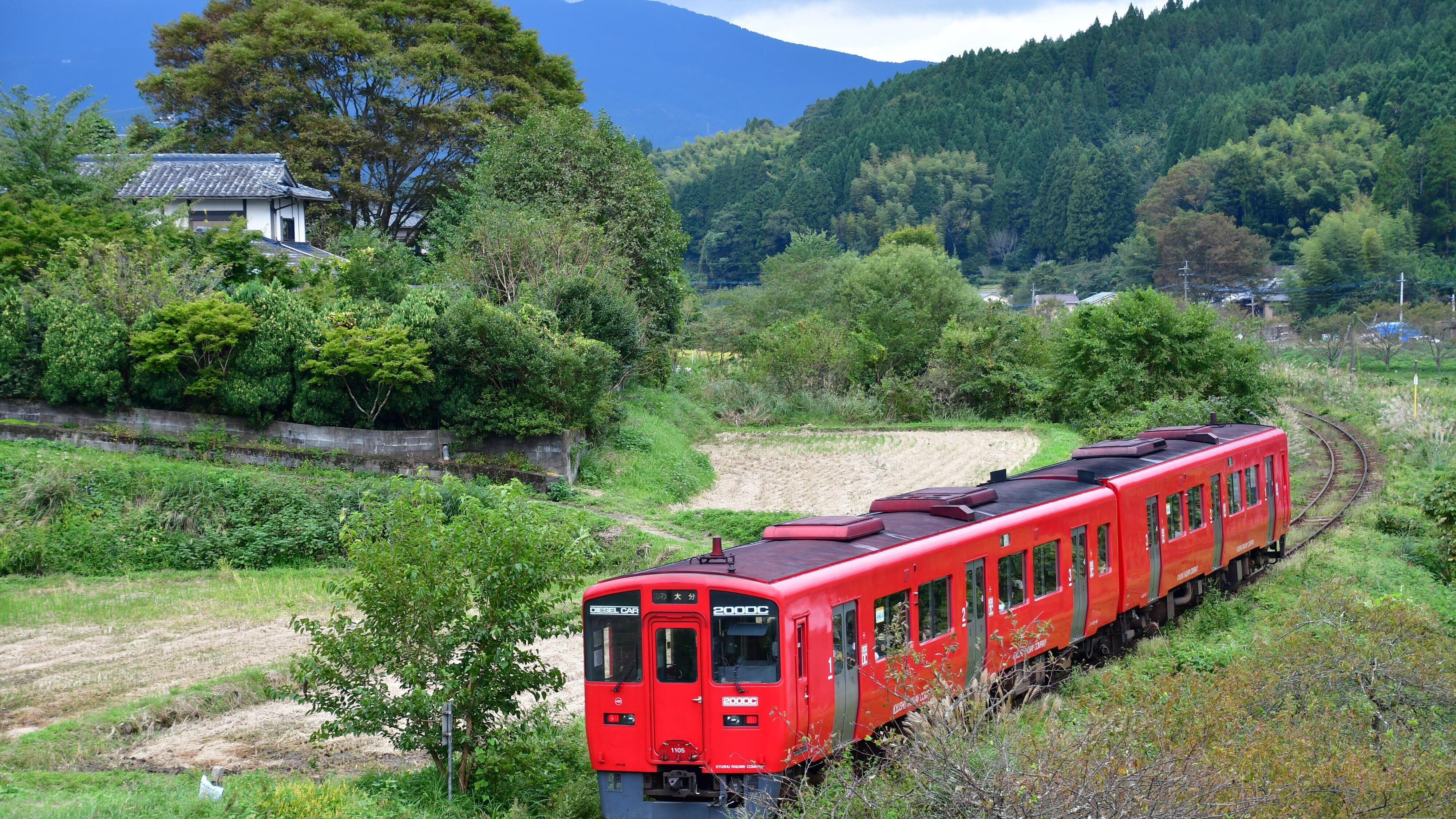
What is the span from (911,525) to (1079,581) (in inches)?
109

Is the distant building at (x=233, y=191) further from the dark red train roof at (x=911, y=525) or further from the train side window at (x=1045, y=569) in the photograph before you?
the train side window at (x=1045, y=569)

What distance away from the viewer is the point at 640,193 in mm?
34656

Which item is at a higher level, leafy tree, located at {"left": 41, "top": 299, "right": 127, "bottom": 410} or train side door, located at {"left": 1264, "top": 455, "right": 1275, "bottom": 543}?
leafy tree, located at {"left": 41, "top": 299, "right": 127, "bottom": 410}

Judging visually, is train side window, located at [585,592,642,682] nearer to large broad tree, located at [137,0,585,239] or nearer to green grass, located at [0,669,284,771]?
green grass, located at [0,669,284,771]

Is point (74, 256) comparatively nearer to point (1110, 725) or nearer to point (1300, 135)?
point (1110, 725)

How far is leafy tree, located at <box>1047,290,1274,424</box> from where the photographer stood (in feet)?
103

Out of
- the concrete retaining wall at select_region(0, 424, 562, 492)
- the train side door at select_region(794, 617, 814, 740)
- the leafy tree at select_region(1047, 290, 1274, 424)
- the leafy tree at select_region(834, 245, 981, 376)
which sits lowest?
the train side door at select_region(794, 617, 814, 740)

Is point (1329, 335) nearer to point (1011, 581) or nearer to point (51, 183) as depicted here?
point (1011, 581)

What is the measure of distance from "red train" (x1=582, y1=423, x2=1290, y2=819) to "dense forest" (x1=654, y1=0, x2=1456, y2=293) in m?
64.7

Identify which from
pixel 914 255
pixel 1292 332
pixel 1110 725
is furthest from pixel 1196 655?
pixel 1292 332

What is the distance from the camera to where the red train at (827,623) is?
30.8ft

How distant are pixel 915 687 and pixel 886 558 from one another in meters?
1.18

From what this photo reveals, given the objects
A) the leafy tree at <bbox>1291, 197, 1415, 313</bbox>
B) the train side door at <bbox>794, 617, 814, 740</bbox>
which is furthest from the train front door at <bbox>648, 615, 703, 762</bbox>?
the leafy tree at <bbox>1291, 197, 1415, 313</bbox>

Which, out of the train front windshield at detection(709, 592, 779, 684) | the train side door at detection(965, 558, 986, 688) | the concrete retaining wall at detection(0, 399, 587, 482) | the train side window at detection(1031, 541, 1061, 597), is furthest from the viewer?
the concrete retaining wall at detection(0, 399, 587, 482)
